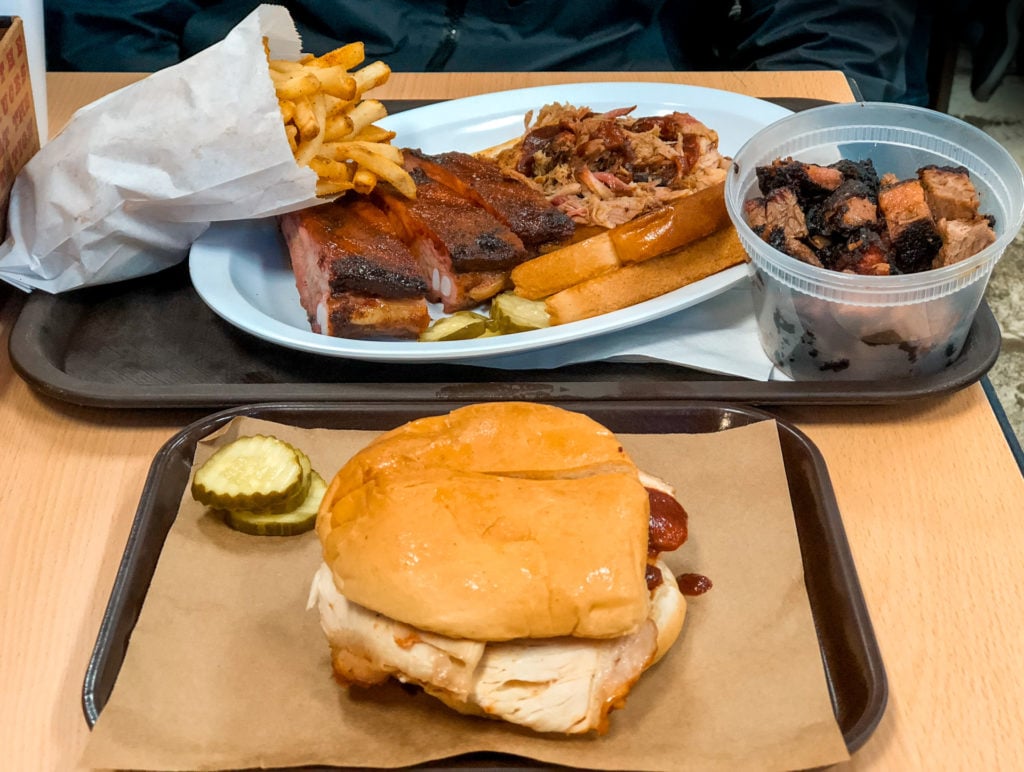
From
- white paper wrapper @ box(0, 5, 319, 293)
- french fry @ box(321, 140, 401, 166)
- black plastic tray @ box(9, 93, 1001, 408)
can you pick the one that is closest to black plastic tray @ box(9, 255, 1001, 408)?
black plastic tray @ box(9, 93, 1001, 408)

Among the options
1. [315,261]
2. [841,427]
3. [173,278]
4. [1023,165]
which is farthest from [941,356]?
[1023,165]

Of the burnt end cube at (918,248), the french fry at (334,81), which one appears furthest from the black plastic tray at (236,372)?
the french fry at (334,81)

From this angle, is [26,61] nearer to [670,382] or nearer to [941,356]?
[670,382]

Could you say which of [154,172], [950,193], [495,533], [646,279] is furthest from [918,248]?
[154,172]

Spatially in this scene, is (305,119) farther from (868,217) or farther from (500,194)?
(868,217)

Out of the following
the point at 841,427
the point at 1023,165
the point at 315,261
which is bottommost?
the point at 1023,165

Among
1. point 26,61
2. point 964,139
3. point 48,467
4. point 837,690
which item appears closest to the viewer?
point 837,690
